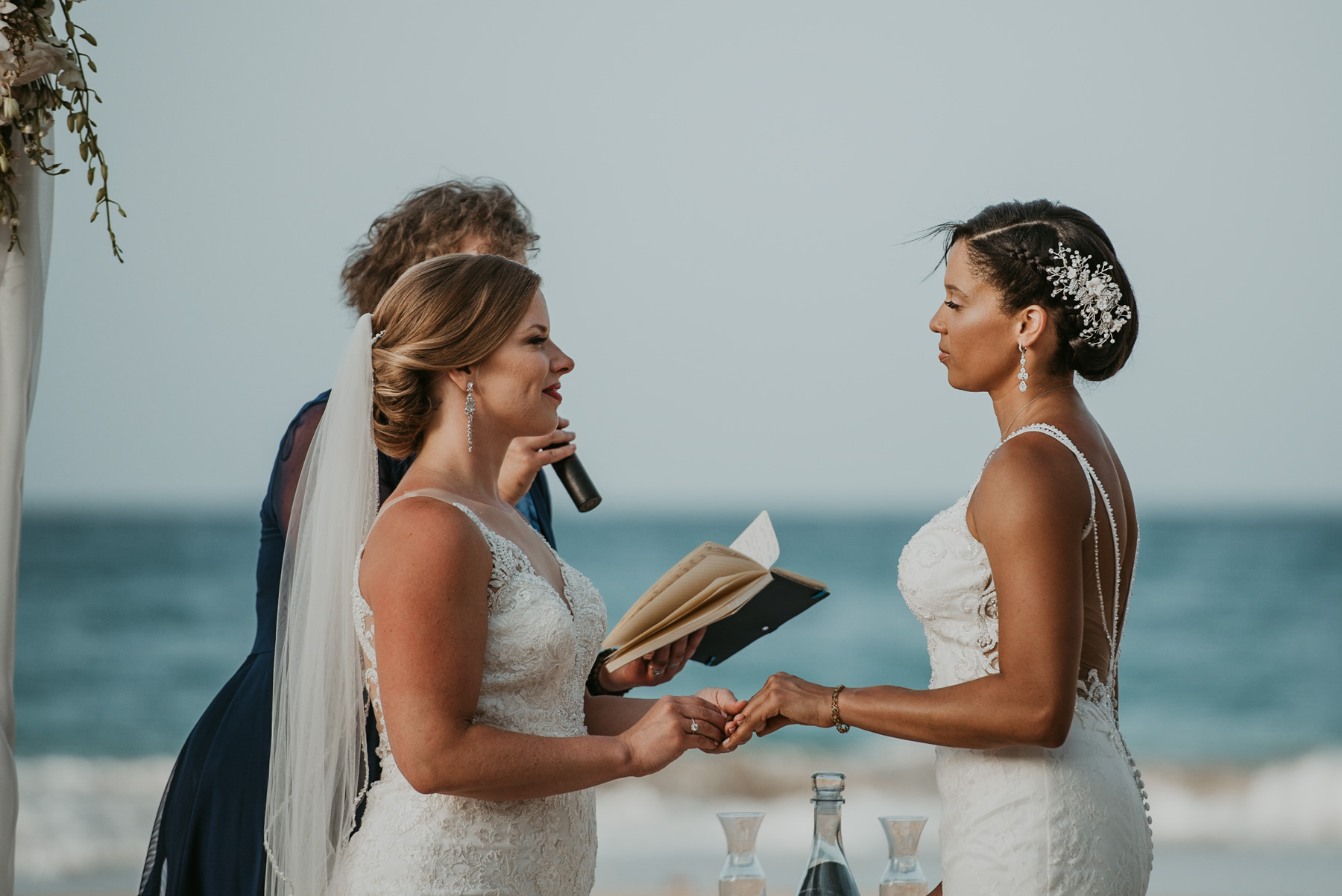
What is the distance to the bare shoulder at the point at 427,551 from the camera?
2.16m

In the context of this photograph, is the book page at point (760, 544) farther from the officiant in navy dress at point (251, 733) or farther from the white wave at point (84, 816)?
the white wave at point (84, 816)

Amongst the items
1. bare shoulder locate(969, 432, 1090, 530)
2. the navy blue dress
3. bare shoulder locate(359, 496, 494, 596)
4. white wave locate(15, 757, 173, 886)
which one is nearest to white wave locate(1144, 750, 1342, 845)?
white wave locate(15, 757, 173, 886)

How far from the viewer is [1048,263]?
254cm

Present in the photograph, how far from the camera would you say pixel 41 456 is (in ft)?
78.1

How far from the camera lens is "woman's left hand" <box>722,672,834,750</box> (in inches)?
95.3

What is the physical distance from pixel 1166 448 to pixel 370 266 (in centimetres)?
2021

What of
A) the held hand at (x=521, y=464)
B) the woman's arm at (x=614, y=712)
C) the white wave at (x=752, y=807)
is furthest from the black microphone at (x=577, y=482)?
the white wave at (x=752, y=807)

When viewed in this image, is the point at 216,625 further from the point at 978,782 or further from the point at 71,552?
the point at 978,782

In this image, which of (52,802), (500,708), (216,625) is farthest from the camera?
(216,625)

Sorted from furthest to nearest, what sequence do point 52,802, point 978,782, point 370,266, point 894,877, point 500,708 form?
1. point 52,802
2. point 370,266
3. point 978,782
4. point 500,708
5. point 894,877

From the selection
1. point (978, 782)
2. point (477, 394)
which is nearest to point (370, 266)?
point (477, 394)

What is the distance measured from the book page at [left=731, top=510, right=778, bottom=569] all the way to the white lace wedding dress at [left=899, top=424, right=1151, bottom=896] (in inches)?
10.8

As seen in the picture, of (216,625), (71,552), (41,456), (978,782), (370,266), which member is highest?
(41,456)

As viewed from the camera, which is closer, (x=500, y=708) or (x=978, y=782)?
(x=500, y=708)
